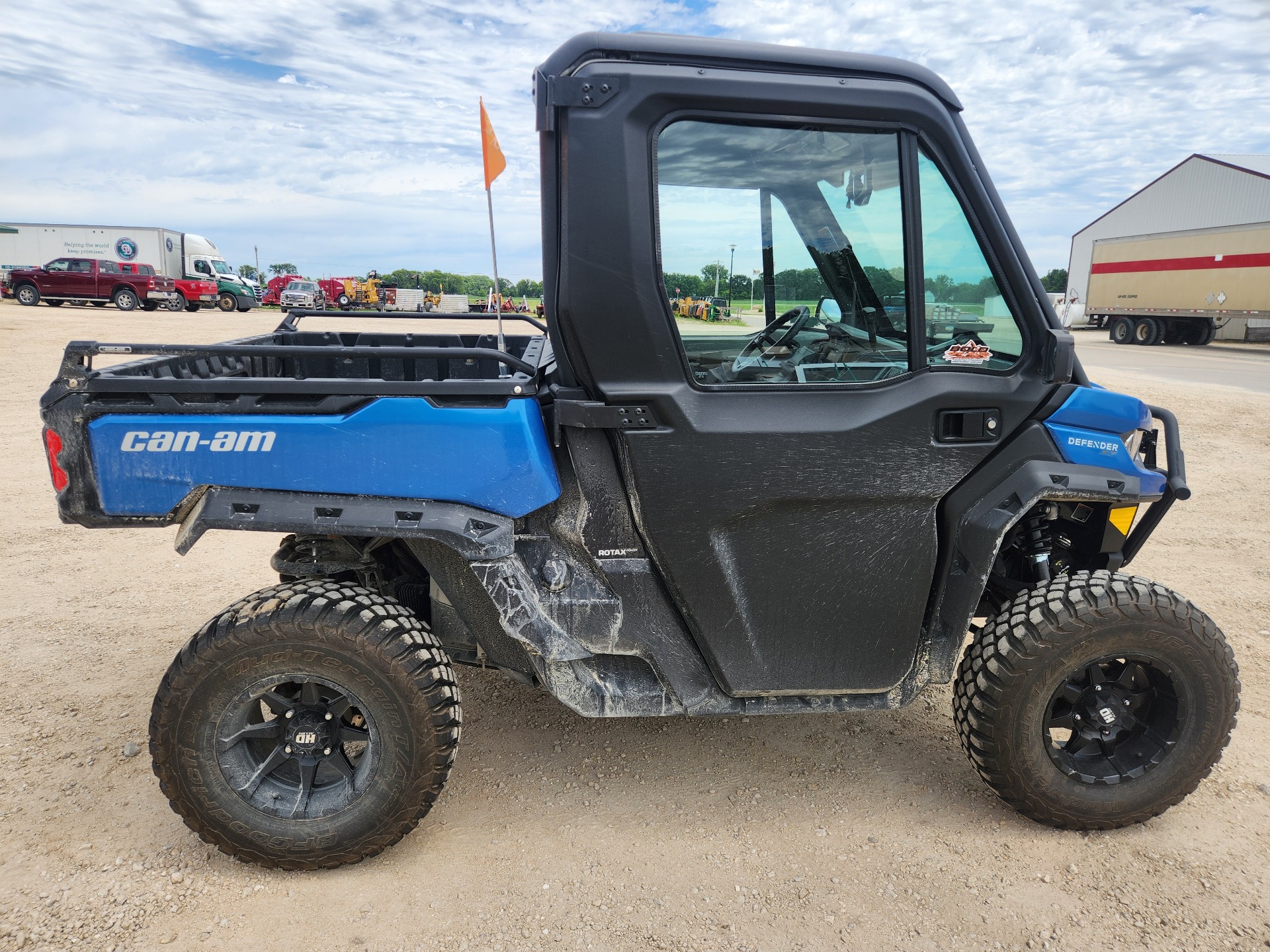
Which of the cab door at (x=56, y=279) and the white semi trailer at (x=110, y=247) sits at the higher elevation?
the white semi trailer at (x=110, y=247)

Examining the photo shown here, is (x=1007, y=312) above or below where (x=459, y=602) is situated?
above

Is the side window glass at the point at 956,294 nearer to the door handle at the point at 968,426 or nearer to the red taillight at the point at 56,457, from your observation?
the door handle at the point at 968,426

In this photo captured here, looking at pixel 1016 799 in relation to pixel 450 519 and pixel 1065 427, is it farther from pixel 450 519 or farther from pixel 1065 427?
pixel 450 519

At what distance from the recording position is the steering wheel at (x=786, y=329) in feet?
9.04

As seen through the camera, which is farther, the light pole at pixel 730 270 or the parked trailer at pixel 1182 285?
the parked trailer at pixel 1182 285

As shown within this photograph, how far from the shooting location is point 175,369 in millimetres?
3389

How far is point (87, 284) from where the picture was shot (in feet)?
86.5

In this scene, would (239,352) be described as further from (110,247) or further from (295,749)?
(110,247)

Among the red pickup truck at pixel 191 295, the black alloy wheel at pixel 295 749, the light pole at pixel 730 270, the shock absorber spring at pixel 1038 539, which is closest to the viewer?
the black alloy wheel at pixel 295 749

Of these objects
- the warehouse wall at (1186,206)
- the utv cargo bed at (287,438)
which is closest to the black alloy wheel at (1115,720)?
the utv cargo bed at (287,438)

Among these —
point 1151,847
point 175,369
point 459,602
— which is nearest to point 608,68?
point 459,602

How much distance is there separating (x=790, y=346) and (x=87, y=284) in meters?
29.9

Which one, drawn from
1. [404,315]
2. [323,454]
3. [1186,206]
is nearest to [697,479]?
[323,454]

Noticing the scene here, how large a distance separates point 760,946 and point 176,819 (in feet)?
6.37
